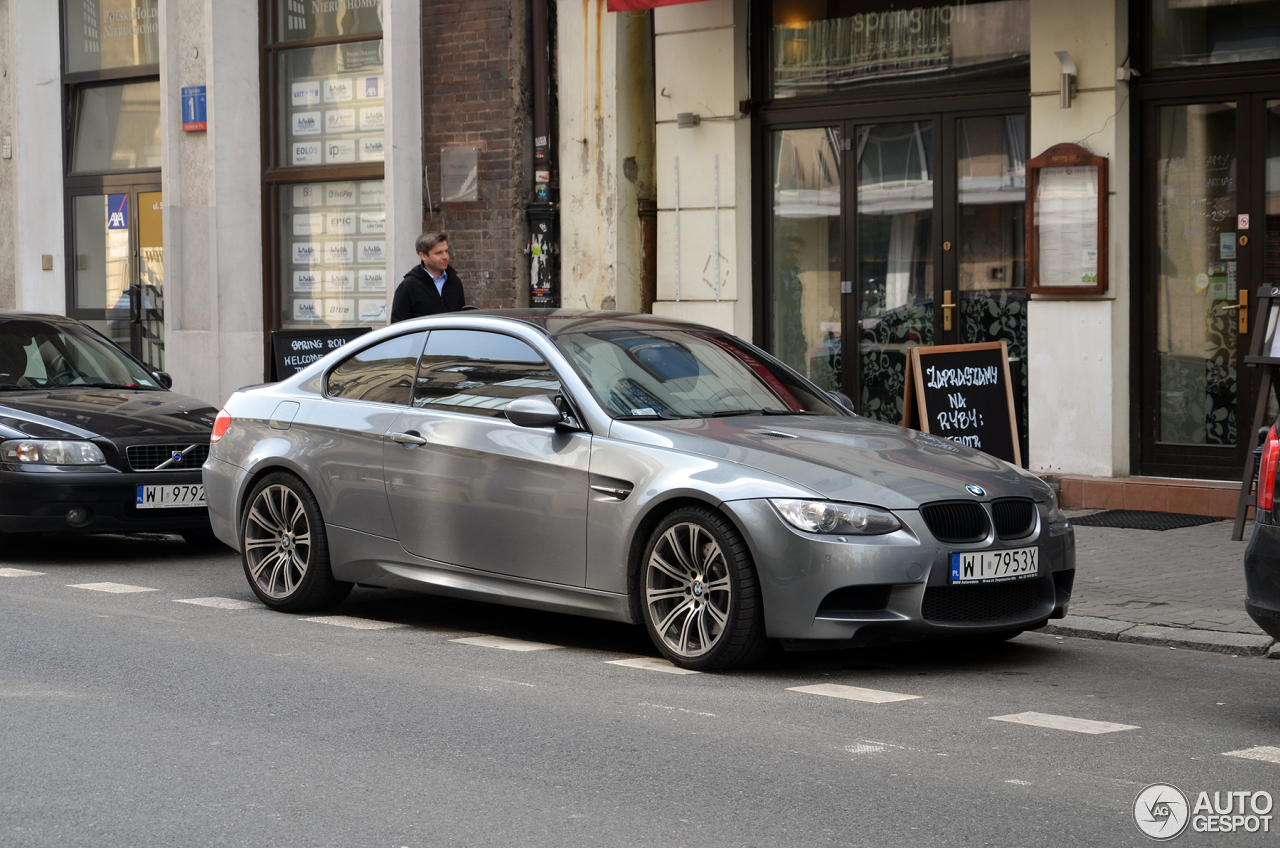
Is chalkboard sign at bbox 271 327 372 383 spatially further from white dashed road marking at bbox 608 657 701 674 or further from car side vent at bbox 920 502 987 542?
car side vent at bbox 920 502 987 542

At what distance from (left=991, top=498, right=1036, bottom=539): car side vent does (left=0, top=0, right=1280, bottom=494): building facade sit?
18.4ft

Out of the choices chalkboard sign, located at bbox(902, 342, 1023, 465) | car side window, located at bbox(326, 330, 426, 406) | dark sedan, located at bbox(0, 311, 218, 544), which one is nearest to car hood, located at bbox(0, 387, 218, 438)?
dark sedan, located at bbox(0, 311, 218, 544)

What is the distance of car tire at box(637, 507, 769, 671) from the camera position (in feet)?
21.6

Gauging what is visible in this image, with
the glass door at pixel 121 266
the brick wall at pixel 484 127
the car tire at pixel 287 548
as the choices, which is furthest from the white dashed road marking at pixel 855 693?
the glass door at pixel 121 266

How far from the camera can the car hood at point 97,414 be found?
10.1m

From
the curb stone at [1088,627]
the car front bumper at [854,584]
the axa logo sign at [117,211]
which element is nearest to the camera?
the car front bumper at [854,584]

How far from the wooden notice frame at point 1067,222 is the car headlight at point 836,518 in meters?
6.39

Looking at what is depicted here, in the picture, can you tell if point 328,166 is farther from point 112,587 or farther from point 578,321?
point 578,321

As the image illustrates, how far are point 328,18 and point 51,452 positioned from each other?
28.2 feet

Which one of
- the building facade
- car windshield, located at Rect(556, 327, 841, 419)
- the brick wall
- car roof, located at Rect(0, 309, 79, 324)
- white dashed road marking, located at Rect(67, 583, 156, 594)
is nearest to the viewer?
car windshield, located at Rect(556, 327, 841, 419)

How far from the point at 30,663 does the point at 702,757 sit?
3.21m

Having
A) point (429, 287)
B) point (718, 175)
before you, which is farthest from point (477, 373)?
point (718, 175)

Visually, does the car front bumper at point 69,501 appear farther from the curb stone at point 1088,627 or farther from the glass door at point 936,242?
the glass door at point 936,242

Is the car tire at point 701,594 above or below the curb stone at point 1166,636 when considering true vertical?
above
